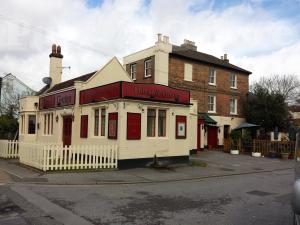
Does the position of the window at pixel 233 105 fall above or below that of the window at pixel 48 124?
above

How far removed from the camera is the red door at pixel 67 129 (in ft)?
65.3

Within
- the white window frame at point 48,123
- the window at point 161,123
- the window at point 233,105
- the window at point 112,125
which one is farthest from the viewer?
the window at point 233,105

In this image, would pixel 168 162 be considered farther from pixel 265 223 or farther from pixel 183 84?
pixel 183 84

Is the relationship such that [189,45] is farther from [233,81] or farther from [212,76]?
[233,81]

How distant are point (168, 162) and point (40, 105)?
36.5ft

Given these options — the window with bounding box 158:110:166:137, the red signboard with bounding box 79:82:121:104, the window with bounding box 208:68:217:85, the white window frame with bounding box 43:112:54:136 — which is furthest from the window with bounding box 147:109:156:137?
the window with bounding box 208:68:217:85

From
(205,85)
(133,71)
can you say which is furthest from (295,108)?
(133,71)

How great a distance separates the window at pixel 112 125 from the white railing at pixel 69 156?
0.77m

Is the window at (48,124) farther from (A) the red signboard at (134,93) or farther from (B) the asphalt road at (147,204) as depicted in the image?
(B) the asphalt road at (147,204)

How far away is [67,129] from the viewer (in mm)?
20234

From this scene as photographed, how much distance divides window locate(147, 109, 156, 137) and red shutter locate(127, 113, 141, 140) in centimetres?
79

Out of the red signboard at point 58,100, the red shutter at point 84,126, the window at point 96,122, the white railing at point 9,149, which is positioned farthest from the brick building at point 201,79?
the white railing at point 9,149

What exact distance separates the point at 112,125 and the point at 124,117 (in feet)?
2.76

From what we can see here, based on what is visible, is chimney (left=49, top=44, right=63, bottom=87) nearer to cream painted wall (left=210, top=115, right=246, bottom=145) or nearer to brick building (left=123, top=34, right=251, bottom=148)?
brick building (left=123, top=34, right=251, bottom=148)
